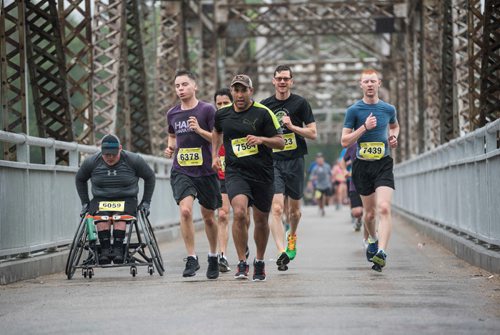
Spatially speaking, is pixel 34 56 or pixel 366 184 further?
pixel 34 56

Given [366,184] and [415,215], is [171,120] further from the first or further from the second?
[415,215]

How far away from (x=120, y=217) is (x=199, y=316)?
175 inches

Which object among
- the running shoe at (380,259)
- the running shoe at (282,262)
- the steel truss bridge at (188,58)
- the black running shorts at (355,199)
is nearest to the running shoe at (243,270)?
the running shoe at (282,262)

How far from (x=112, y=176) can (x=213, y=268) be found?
1.43 metres

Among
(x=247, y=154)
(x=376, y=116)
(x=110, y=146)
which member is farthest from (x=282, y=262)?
(x=110, y=146)

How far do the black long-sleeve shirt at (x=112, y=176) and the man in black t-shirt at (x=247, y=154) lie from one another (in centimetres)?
149

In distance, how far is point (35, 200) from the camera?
14.4m

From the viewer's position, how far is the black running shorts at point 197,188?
1349cm

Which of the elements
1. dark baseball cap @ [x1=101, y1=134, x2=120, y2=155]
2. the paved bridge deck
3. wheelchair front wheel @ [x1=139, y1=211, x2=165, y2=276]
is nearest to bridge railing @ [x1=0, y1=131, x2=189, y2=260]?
the paved bridge deck

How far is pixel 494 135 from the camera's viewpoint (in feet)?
45.2

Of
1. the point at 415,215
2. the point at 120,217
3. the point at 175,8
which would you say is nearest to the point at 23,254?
the point at 120,217

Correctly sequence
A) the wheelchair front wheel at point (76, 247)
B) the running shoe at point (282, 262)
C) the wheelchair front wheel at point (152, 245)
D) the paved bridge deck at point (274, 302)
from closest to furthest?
the paved bridge deck at point (274, 302) < the wheelchair front wheel at point (76, 247) < the wheelchair front wheel at point (152, 245) < the running shoe at point (282, 262)

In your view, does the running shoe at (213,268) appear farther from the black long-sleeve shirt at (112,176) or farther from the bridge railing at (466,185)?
the bridge railing at (466,185)

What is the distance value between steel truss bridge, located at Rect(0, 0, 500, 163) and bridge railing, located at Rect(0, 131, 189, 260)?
2.13 feet
